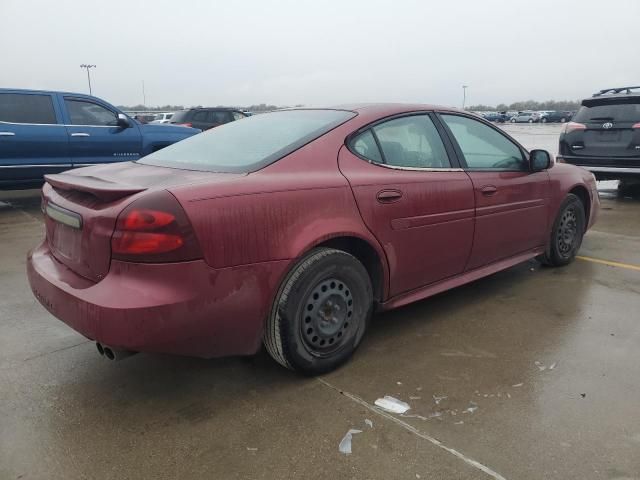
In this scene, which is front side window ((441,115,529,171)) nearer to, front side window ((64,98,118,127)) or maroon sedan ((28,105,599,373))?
maroon sedan ((28,105,599,373))

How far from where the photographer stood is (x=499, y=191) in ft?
12.4

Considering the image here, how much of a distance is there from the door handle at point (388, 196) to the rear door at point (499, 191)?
775mm

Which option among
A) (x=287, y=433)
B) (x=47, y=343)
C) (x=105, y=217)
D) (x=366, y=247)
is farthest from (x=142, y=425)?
(x=366, y=247)

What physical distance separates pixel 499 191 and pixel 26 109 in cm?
657

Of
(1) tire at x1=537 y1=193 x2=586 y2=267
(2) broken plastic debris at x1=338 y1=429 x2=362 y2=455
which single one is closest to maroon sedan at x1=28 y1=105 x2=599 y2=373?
(2) broken plastic debris at x1=338 y1=429 x2=362 y2=455

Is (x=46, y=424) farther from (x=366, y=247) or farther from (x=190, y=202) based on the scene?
(x=366, y=247)

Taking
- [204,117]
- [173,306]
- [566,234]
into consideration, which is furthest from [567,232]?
[204,117]

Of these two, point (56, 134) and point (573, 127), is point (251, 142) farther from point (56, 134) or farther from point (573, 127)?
point (573, 127)

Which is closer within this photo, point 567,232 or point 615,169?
point 567,232

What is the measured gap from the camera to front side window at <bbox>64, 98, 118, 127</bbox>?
25.6ft

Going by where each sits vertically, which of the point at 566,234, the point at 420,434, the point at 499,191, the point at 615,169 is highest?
the point at 499,191

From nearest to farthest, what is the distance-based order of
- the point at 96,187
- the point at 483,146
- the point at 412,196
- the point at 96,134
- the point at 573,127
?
the point at 96,187
the point at 412,196
the point at 483,146
the point at 96,134
the point at 573,127

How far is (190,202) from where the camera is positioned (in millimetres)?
2312

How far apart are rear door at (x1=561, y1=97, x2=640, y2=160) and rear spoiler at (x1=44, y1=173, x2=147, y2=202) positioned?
24.4 ft
